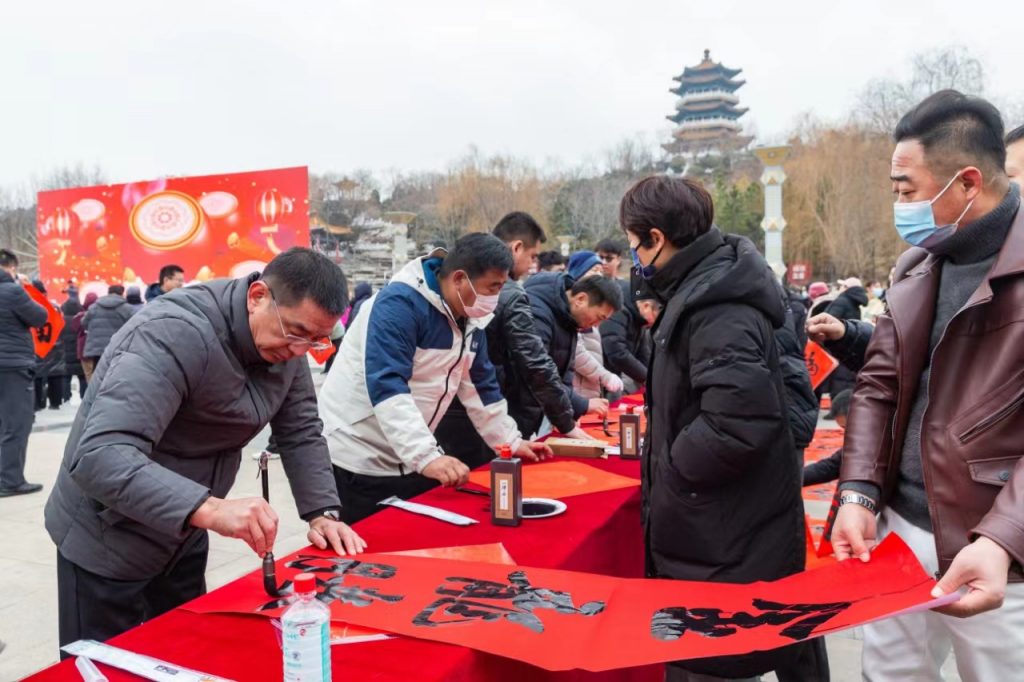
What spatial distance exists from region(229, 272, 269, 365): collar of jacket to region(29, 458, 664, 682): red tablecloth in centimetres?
53

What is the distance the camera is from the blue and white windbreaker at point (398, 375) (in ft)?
7.13

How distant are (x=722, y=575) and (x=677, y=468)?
10.2 inches

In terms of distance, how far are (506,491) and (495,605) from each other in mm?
605

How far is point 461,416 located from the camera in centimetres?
298

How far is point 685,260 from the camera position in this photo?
172 centimetres

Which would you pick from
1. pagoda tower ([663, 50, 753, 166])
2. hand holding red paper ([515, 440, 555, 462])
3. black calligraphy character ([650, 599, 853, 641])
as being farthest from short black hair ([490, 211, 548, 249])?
pagoda tower ([663, 50, 753, 166])

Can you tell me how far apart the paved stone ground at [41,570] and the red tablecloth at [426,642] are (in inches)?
38.5

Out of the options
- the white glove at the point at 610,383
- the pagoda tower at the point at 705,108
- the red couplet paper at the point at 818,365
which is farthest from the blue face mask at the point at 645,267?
the pagoda tower at the point at 705,108

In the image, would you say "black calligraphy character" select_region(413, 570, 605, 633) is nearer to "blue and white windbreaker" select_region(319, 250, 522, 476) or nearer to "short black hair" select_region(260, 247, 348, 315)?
"short black hair" select_region(260, 247, 348, 315)

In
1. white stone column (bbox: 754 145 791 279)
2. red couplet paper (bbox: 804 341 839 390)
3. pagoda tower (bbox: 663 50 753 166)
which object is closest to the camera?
red couplet paper (bbox: 804 341 839 390)

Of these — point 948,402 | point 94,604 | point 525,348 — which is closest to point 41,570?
point 94,604

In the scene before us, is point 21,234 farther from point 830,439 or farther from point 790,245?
point 830,439

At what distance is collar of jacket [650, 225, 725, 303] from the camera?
172 centimetres

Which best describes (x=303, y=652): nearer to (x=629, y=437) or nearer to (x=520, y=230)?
(x=629, y=437)
